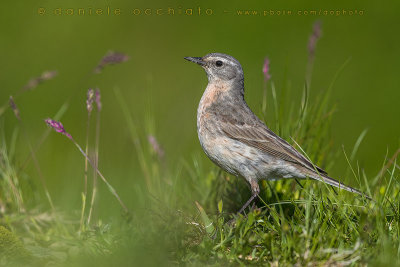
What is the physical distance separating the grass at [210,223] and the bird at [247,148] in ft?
0.88

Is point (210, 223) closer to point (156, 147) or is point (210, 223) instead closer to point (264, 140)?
point (264, 140)

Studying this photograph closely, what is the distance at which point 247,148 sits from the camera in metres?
6.77

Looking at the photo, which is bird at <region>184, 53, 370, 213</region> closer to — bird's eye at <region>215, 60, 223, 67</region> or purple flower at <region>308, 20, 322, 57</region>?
bird's eye at <region>215, 60, 223, 67</region>

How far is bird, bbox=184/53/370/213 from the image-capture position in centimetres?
654

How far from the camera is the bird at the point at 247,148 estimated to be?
21.4 feet

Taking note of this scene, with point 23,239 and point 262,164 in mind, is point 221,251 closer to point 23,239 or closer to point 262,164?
point 262,164

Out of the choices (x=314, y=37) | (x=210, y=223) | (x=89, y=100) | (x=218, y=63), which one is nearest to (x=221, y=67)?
(x=218, y=63)

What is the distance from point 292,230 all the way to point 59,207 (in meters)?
2.80

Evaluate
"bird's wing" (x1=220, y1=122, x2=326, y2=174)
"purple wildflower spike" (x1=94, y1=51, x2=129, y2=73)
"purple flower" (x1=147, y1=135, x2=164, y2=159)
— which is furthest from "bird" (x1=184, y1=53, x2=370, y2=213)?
"purple wildflower spike" (x1=94, y1=51, x2=129, y2=73)

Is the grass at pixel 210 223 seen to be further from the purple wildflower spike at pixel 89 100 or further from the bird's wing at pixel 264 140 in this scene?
the purple wildflower spike at pixel 89 100

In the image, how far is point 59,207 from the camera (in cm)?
685

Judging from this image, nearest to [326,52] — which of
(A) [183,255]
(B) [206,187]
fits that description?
(B) [206,187]

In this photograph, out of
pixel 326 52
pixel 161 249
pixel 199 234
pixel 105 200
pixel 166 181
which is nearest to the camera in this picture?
pixel 161 249

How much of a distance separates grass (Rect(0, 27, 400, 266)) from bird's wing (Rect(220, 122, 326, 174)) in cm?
33
